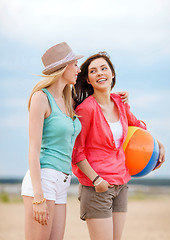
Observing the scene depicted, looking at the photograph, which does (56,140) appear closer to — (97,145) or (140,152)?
(97,145)

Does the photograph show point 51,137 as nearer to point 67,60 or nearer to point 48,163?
point 48,163

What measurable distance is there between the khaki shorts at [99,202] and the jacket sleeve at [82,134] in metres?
0.33

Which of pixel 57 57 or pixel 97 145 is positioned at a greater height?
pixel 57 57

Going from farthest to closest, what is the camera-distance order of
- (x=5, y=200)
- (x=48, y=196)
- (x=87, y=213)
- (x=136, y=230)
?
(x=5, y=200), (x=136, y=230), (x=87, y=213), (x=48, y=196)

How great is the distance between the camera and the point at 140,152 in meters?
3.67

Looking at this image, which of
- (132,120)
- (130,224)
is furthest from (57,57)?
(130,224)

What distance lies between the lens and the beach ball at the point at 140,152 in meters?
3.64

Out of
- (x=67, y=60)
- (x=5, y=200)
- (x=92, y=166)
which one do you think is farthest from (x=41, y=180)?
(x=5, y=200)

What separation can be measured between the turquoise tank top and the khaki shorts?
0.52 metres

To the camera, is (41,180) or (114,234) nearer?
(41,180)

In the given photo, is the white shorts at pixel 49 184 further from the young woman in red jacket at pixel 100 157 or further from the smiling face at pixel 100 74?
the smiling face at pixel 100 74

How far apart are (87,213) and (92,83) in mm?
1186

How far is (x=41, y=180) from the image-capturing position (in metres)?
2.78

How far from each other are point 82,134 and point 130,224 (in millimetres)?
8299
